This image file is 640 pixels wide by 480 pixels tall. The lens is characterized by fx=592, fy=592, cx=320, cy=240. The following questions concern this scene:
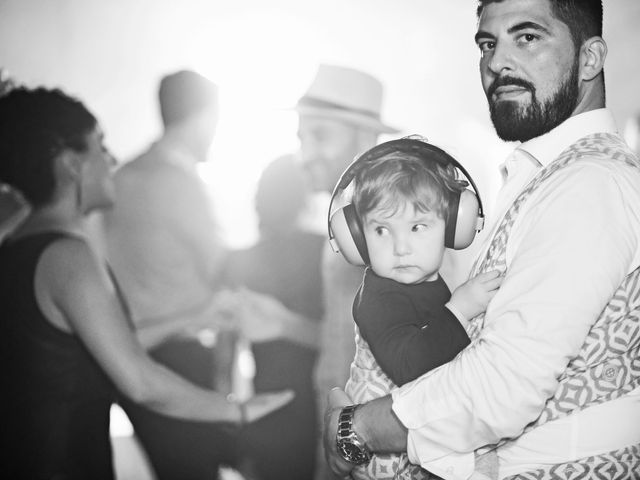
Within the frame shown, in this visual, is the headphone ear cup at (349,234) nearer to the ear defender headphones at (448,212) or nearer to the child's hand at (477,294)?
the ear defender headphones at (448,212)

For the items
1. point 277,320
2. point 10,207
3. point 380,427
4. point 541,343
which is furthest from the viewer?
point 277,320

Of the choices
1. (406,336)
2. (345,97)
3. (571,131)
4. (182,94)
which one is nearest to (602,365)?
(406,336)

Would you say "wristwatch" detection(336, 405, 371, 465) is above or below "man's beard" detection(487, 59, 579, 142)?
below

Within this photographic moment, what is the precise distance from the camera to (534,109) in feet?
3.85

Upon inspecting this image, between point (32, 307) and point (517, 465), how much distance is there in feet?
4.37

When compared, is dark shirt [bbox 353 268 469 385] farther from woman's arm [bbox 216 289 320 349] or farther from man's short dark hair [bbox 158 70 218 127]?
man's short dark hair [bbox 158 70 218 127]

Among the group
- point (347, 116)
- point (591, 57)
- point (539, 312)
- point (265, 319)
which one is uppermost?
point (591, 57)

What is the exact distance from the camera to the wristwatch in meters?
1.12

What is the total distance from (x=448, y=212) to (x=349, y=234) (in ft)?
0.70

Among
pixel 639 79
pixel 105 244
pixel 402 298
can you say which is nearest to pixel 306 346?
pixel 105 244

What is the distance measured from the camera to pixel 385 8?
2.30 metres

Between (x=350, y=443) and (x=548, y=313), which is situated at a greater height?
(x=548, y=313)

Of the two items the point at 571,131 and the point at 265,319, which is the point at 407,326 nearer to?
the point at 571,131

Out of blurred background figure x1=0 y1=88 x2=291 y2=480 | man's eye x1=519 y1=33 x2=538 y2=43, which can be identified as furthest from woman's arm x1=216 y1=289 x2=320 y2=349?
man's eye x1=519 y1=33 x2=538 y2=43
